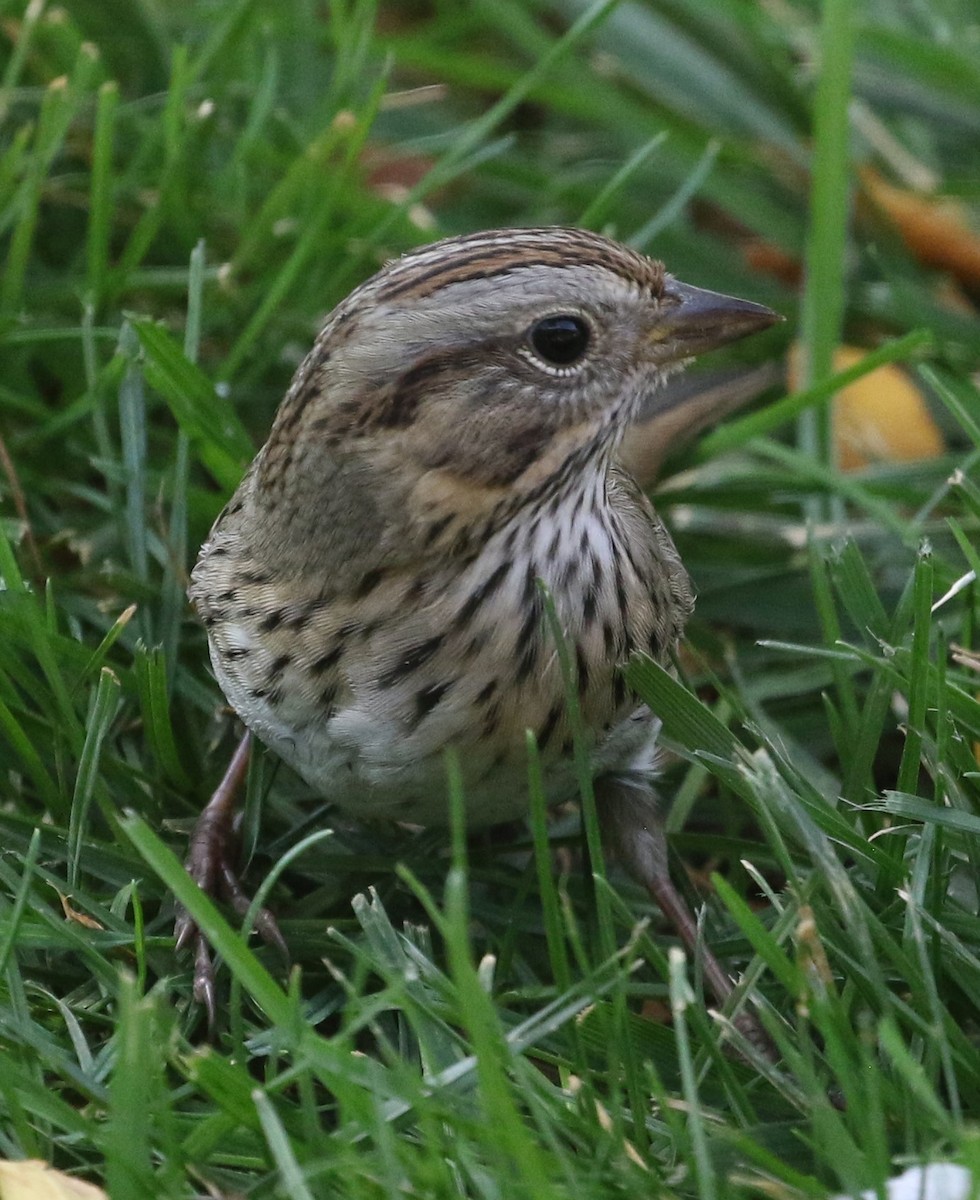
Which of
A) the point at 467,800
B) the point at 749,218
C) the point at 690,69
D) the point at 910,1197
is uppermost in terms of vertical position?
the point at 690,69

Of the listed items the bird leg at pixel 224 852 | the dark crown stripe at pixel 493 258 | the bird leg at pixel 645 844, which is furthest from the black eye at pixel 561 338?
the bird leg at pixel 224 852

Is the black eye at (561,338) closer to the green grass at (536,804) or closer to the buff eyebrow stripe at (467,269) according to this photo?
the buff eyebrow stripe at (467,269)

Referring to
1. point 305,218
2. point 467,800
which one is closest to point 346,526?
point 467,800

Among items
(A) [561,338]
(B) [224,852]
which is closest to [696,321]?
(A) [561,338]

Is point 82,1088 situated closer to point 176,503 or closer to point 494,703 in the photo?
point 494,703

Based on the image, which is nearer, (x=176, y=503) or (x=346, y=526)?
(x=346, y=526)

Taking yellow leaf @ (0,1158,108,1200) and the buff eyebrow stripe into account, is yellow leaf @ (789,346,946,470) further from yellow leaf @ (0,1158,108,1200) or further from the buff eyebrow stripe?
yellow leaf @ (0,1158,108,1200)
